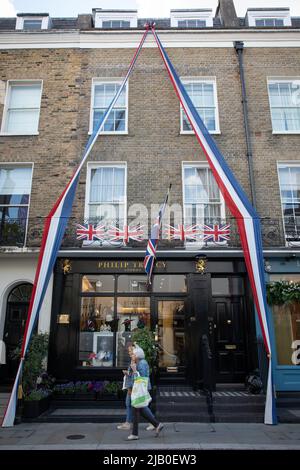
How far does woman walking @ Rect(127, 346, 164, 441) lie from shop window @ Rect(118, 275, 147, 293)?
3359 mm

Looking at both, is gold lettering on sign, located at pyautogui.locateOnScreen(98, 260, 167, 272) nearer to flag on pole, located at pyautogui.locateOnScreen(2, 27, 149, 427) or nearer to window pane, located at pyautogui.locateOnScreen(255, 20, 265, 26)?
flag on pole, located at pyautogui.locateOnScreen(2, 27, 149, 427)

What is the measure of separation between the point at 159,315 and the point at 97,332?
192cm

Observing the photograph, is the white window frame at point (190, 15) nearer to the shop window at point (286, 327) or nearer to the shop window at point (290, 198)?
the shop window at point (290, 198)

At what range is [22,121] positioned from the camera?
40.7ft

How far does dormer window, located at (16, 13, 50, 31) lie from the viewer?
44.9 feet

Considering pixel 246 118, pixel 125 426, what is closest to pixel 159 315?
pixel 125 426

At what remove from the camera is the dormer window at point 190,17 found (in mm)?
13906

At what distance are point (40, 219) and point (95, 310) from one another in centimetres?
336

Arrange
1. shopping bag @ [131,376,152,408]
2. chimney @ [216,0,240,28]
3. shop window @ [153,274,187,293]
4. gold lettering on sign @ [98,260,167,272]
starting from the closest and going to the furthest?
1. shopping bag @ [131,376,152,408]
2. gold lettering on sign @ [98,260,167,272]
3. shop window @ [153,274,187,293]
4. chimney @ [216,0,240,28]

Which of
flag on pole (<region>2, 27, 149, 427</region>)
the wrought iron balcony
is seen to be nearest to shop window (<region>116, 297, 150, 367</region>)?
the wrought iron balcony

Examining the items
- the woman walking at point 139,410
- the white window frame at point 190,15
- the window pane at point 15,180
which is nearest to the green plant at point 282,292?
the woman walking at point 139,410

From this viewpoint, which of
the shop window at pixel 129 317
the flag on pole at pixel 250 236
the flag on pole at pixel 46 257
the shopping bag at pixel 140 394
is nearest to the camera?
the shopping bag at pixel 140 394

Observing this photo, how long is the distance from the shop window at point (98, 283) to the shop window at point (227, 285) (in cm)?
316
